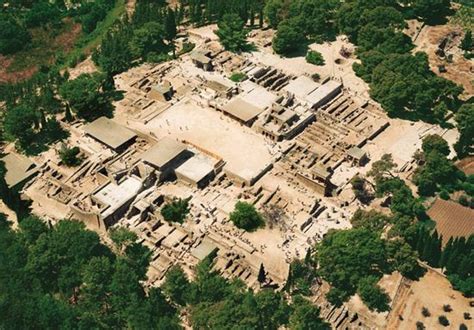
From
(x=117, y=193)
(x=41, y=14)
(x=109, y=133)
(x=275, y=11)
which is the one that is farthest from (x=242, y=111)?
(x=41, y=14)

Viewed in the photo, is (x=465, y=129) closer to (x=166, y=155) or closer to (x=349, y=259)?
(x=349, y=259)

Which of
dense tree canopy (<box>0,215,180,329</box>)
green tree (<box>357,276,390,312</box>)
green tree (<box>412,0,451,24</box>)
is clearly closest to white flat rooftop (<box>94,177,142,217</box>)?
dense tree canopy (<box>0,215,180,329</box>)

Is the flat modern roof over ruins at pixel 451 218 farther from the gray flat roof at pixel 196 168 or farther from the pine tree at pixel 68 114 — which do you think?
the pine tree at pixel 68 114

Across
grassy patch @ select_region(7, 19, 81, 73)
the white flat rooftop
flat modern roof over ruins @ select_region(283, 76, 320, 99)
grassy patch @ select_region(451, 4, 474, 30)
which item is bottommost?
grassy patch @ select_region(7, 19, 81, 73)

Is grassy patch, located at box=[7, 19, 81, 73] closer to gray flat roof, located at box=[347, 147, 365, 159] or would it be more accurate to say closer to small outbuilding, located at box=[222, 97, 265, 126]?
small outbuilding, located at box=[222, 97, 265, 126]

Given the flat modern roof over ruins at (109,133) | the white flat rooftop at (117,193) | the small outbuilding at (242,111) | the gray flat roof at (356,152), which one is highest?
the small outbuilding at (242,111)

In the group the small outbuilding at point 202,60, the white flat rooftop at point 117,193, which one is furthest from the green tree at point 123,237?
the small outbuilding at point 202,60

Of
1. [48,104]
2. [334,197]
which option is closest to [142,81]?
[48,104]

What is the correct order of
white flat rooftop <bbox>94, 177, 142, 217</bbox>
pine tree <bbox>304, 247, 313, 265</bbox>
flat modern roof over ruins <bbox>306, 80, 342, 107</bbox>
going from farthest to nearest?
1. flat modern roof over ruins <bbox>306, 80, 342, 107</bbox>
2. white flat rooftop <bbox>94, 177, 142, 217</bbox>
3. pine tree <bbox>304, 247, 313, 265</bbox>

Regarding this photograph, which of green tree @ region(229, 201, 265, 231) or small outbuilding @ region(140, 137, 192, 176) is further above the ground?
small outbuilding @ region(140, 137, 192, 176)
